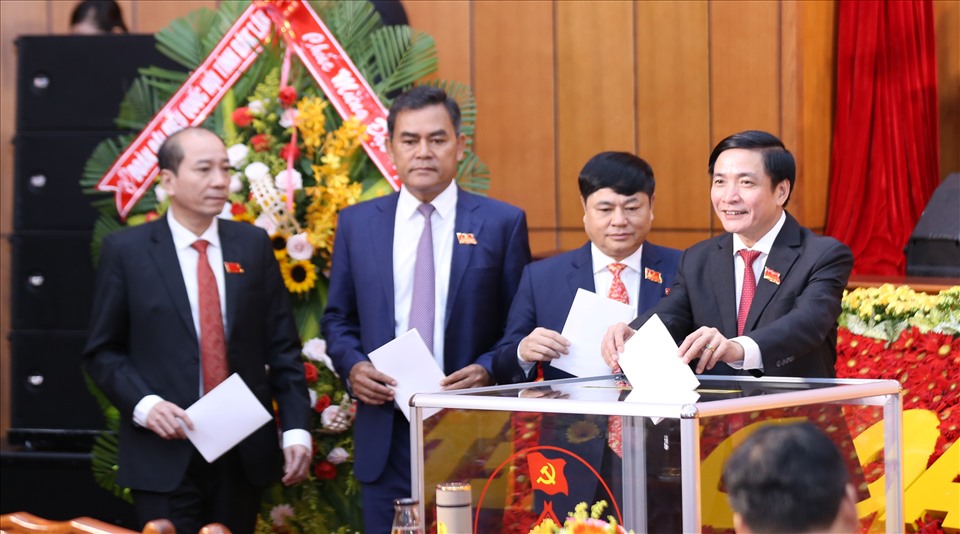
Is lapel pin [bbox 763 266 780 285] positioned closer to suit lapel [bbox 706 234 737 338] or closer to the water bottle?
suit lapel [bbox 706 234 737 338]

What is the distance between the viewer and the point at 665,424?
1.72 metres

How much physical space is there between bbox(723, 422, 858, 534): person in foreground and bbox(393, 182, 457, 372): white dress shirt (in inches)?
75.2

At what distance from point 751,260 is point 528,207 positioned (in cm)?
358

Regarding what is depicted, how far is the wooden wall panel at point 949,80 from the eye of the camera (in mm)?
6277

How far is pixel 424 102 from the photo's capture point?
338 centimetres

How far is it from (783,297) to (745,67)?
3.57 m

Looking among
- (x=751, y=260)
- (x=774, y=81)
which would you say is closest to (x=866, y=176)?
(x=774, y=81)

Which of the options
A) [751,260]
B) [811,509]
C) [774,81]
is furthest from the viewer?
[774,81]

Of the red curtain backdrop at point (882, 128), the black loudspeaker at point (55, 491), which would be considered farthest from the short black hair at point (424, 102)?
the red curtain backdrop at point (882, 128)

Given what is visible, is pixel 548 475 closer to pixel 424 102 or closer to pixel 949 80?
pixel 424 102

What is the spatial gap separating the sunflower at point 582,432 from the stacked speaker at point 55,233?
3.09 metres

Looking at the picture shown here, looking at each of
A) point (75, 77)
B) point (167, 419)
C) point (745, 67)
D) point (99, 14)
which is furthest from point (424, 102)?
point (745, 67)

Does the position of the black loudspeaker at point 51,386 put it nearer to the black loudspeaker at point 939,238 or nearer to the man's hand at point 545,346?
the man's hand at point 545,346

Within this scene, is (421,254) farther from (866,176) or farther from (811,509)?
(866,176)
